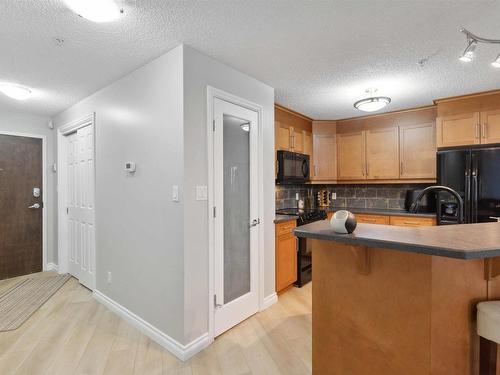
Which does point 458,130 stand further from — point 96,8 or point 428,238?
point 96,8

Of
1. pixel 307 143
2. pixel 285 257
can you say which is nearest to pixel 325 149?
pixel 307 143

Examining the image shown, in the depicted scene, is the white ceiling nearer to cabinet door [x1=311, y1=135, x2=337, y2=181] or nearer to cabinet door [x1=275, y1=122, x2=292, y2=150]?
cabinet door [x1=275, y1=122, x2=292, y2=150]

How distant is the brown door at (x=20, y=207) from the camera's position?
3.86 metres

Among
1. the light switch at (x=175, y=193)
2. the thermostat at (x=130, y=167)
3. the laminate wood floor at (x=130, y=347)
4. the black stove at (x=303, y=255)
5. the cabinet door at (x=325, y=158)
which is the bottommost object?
the laminate wood floor at (x=130, y=347)

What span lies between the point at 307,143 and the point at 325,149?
40 cm

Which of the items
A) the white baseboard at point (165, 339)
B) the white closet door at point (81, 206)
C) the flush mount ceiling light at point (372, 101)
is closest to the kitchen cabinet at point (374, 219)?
the flush mount ceiling light at point (372, 101)

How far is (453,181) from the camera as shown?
10.8ft

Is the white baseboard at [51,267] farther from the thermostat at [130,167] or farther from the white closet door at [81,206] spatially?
the thermostat at [130,167]

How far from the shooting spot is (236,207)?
102 inches

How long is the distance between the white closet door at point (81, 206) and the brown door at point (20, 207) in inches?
26.9

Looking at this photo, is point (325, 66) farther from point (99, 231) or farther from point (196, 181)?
point (99, 231)

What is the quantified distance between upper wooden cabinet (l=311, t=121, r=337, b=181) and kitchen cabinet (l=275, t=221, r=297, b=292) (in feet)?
5.08

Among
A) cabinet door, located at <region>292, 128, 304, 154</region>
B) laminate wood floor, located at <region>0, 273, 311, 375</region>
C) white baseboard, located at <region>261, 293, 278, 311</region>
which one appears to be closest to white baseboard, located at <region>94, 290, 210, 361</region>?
laminate wood floor, located at <region>0, 273, 311, 375</region>

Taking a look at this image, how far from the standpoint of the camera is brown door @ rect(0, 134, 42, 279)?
12.7 feet
